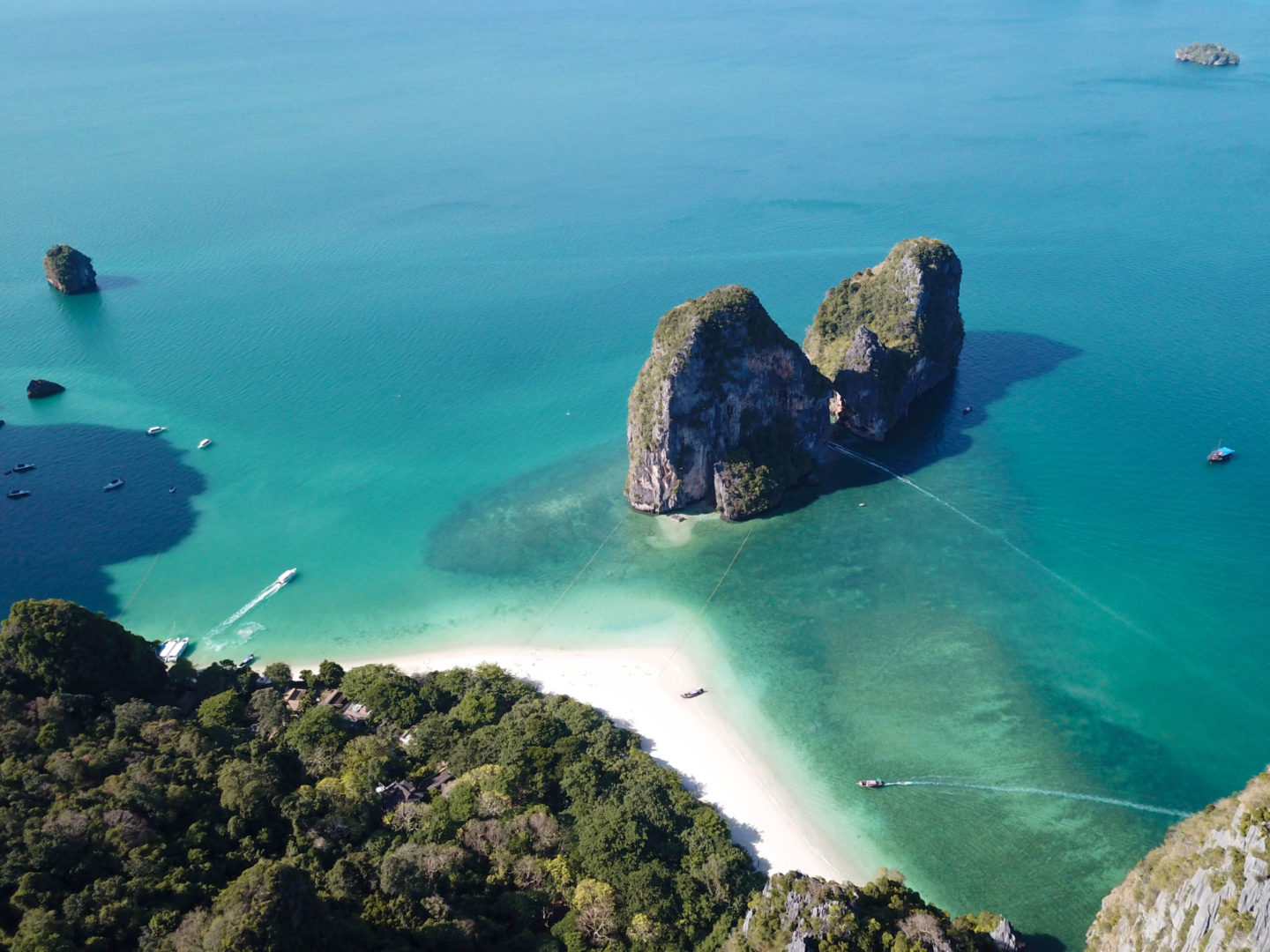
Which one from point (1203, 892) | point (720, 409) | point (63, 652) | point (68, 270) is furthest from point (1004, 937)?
point (68, 270)

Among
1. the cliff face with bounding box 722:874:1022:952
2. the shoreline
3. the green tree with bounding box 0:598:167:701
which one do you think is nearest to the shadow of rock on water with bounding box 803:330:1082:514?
the shoreline

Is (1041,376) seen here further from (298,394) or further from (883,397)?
(298,394)

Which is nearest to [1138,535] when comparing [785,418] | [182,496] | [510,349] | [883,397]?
[883,397]

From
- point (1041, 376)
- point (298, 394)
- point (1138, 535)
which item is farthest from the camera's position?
point (298, 394)

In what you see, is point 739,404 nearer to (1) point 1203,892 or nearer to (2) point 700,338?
(2) point 700,338

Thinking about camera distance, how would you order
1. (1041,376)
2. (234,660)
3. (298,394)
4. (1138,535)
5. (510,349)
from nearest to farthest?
(234,660), (1138,535), (1041,376), (298,394), (510,349)

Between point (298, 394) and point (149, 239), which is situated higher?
point (149, 239)

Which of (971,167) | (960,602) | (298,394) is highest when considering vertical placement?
(971,167)

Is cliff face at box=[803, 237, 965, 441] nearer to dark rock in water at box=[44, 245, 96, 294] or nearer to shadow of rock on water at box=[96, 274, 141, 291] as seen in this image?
shadow of rock on water at box=[96, 274, 141, 291]
